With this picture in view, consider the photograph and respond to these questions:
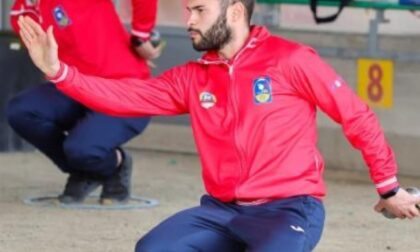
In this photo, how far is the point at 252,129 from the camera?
5.35m

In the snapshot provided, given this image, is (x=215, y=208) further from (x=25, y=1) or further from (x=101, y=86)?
(x=25, y=1)

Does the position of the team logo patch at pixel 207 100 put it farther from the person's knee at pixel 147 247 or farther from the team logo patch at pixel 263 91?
the person's knee at pixel 147 247

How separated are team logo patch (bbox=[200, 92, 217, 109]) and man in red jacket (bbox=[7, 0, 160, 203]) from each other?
2.46 metres

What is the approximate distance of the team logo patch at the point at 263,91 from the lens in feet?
17.6

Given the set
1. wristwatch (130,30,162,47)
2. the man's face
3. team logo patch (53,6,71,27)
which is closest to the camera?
the man's face

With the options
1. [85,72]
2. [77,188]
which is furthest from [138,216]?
[85,72]

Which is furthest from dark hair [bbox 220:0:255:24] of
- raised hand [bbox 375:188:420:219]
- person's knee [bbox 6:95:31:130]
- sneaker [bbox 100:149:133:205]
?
sneaker [bbox 100:149:133:205]

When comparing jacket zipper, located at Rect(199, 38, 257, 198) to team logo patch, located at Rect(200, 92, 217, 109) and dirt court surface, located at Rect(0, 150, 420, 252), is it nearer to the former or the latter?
team logo patch, located at Rect(200, 92, 217, 109)

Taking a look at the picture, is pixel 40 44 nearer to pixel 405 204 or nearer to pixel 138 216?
pixel 405 204

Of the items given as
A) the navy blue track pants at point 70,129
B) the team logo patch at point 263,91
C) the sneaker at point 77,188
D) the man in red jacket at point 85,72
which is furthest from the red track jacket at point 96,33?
the team logo patch at point 263,91

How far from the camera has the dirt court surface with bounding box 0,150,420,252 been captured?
731 centimetres

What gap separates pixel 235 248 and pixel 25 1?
3.28m

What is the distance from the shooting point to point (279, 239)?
5.10 m

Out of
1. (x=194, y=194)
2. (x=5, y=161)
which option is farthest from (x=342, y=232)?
(x=5, y=161)
